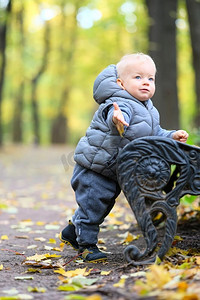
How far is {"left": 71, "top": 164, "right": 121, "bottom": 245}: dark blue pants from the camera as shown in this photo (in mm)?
3436

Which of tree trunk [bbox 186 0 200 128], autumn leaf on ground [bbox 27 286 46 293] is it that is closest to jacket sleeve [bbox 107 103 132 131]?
autumn leaf on ground [bbox 27 286 46 293]

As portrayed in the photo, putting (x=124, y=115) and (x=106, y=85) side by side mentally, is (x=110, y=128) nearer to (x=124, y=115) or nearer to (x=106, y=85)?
(x=124, y=115)

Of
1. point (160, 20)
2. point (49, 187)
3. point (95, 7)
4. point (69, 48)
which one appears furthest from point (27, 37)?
point (49, 187)

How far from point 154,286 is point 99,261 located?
1.13 meters

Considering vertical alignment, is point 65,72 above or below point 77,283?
above

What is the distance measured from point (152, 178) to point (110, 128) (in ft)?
1.63

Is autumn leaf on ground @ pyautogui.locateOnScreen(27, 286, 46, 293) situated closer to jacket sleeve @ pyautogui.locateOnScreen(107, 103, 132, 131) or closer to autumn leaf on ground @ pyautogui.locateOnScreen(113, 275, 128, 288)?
autumn leaf on ground @ pyautogui.locateOnScreen(113, 275, 128, 288)

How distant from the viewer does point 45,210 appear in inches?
274

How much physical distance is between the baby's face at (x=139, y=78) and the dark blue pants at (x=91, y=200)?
0.68 meters

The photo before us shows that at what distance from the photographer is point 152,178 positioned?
9.79ft

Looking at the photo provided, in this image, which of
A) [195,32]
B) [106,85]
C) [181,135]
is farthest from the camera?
[195,32]

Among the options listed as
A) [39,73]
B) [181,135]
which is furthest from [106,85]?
[39,73]

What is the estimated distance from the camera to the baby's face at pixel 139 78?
334cm

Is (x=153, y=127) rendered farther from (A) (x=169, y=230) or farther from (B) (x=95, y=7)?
(B) (x=95, y=7)
